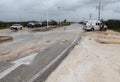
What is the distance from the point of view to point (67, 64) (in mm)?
13852

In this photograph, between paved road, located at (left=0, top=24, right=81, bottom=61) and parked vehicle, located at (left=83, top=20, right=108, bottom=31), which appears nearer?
paved road, located at (left=0, top=24, right=81, bottom=61)

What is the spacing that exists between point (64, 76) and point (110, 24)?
84618 millimetres

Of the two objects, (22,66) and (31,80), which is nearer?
(31,80)

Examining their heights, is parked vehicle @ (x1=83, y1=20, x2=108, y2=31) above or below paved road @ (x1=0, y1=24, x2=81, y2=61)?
above

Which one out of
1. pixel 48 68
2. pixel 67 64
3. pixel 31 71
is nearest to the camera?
pixel 31 71

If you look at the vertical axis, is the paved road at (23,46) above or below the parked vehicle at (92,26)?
below

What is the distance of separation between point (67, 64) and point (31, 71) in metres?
2.87

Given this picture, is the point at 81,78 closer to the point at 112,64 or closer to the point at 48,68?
the point at 48,68

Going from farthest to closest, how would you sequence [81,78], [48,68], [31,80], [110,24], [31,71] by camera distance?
1. [110,24]
2. [48,68]
3. [31,71]
4. [81,78]
5. [31,80]

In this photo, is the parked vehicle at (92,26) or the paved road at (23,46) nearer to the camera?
the paved road at (23,46)

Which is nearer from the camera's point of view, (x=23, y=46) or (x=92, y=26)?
(x=23, y=46)

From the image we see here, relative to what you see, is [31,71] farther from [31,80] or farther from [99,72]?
[99,72]

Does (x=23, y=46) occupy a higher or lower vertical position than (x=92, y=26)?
lower

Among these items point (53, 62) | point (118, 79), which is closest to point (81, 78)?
point (118, 79)
